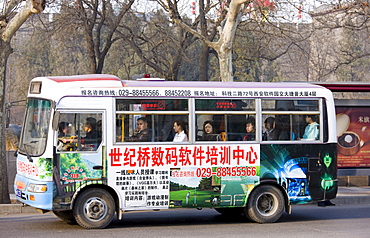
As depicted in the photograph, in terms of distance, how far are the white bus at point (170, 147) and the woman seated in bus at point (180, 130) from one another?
19 mm

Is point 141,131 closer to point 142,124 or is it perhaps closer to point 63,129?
point 142,124

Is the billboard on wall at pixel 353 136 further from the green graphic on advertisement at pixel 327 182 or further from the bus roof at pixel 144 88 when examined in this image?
the bus roof at pixel 144 88

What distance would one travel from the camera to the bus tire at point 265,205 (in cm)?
1083

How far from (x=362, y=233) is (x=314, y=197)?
1.46 metres

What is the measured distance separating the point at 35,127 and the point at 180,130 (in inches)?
101

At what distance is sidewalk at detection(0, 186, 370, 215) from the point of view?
12102 mm

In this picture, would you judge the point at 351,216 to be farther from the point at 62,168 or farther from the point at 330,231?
the point at 62,168

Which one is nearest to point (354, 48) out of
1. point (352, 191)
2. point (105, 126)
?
point (352, 191)

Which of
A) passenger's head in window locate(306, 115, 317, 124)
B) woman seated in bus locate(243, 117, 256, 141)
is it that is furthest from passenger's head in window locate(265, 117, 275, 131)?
passenger's head in window locate(306, 115, 317, 124)

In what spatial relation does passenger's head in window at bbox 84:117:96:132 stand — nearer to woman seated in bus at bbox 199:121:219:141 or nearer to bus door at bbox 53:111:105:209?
bus door at bbox 53:111:105:209

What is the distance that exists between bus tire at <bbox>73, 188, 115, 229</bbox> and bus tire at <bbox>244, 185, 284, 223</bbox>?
104 inches

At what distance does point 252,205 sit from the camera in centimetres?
1082

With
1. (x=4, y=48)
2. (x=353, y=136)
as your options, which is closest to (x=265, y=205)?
(x=353, y=136)

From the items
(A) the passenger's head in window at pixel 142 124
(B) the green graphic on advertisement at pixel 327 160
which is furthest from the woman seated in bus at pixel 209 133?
(B) the green graphic on advertisement at pixel 327 160
